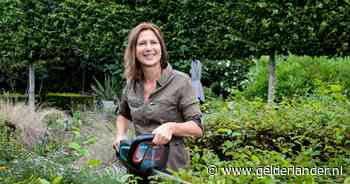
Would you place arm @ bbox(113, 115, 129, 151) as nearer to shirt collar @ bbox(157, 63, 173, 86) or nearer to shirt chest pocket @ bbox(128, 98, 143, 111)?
shirt chest pocket @ bbox(128, 98, 143, 111)

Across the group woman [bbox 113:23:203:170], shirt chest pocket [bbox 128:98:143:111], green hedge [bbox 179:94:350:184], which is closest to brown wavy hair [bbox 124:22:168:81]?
woman [bbox 113:23:203:170]

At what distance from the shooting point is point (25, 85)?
18500 millimetres

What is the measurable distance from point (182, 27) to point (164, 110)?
7918 mm

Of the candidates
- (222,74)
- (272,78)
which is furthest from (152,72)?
(222,74)

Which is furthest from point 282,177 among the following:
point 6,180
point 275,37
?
point 275,37

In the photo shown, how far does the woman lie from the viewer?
2744 millimetres

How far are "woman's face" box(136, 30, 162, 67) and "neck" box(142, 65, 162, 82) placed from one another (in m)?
0.03

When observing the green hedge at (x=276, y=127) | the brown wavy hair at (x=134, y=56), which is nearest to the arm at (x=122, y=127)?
the brown wavy hair at (x=134, y=56)

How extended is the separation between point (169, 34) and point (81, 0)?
196 cm

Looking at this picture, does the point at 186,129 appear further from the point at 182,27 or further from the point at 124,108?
the point at 182,27

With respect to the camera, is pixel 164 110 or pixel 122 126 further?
pixel 122 126

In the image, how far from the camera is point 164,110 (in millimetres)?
2764

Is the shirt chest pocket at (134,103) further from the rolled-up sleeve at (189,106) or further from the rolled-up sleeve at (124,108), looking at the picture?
the rolled-up sleeve at (189,106)

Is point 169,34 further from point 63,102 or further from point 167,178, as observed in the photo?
point 167,178
